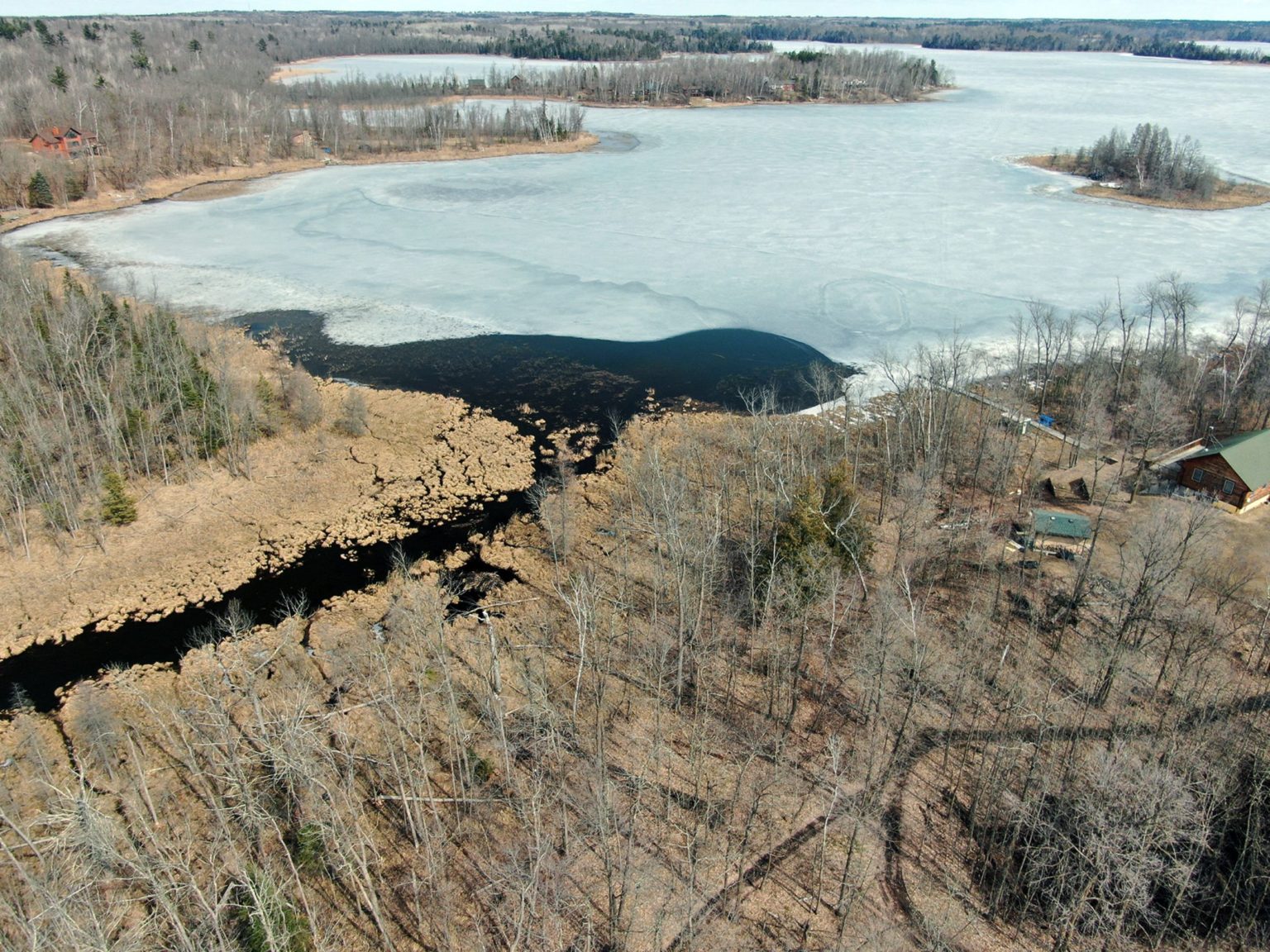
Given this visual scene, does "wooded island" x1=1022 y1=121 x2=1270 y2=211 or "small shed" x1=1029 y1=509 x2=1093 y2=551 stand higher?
"wooded island" x1=1022 y1=121 x2=1270 y2=211

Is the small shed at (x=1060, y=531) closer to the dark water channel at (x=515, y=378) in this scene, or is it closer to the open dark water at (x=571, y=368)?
the dark water channel at (x=515, y=378)

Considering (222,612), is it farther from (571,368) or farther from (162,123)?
(162,123)

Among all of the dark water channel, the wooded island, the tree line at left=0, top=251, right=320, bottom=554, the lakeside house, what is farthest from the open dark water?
the lakeside house

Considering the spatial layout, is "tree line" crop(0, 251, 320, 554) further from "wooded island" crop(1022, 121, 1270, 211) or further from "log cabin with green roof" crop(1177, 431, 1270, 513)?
"wooded island" crop(1022, 121, 1270, 211)

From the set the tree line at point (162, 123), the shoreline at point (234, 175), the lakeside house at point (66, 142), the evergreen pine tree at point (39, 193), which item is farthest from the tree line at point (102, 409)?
the lakeside house at point (66, 142)

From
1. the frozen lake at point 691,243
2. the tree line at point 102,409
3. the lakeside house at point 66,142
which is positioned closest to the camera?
the tree line at point 102,409
